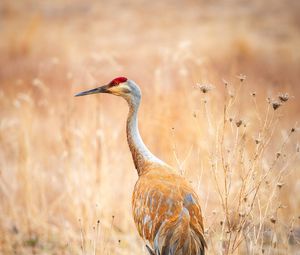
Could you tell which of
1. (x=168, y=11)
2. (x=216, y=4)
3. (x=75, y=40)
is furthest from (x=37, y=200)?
(x=216, y=4)

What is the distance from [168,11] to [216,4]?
6.91ft

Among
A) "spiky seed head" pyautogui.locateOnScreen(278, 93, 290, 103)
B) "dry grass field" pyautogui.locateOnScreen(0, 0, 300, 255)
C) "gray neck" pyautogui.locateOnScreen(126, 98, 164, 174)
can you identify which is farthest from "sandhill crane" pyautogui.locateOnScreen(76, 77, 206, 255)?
"spiky seed head" pyautogui.locateOnScreen(278, 93, 290, 103)

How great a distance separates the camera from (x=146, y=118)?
6844 mm

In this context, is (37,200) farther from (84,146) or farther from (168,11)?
(168,11)

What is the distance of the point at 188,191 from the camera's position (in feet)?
12.9

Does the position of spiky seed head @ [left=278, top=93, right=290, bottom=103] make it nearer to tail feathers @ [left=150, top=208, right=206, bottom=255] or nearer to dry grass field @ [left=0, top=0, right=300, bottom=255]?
dry grass field @ [left=0, top=0, right=300, bottom=255]

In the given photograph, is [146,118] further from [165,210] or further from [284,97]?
[284,97]

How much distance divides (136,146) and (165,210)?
604 mm

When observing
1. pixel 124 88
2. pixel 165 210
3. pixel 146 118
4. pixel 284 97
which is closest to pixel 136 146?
pixel 124 88

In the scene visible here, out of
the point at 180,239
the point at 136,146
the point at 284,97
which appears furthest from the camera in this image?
the point at 136,146

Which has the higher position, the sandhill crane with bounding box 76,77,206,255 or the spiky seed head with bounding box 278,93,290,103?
the spiky seed head with bounding box 278,93,290,103

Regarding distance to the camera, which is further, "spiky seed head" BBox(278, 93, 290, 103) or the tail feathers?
the tail feathers

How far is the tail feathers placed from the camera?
3.76 m

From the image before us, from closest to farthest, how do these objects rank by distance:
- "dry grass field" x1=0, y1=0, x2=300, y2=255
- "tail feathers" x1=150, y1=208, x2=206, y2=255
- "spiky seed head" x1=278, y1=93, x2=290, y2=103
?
"spiky seed head" x1=278, y1=93, x2=290, y2=103 < "tail feathers" x1=150, y1=208, x2=206, y2=255 < "dry grass field" x1=0, y1=0, x2=300, y2=255
